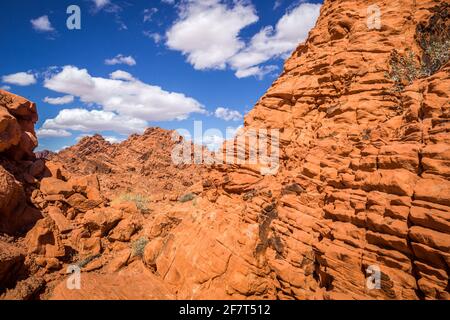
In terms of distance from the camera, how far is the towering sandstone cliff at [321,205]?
7.02 m

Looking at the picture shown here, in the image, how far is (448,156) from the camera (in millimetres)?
6605

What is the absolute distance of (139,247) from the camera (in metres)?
13.5

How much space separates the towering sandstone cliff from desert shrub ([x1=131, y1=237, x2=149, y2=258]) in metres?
0.06

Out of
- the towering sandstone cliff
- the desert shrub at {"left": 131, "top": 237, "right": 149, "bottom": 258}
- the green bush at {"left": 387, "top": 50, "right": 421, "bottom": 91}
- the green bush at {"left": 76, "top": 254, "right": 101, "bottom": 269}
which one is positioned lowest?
the green bush at {"left": 76, "top": 254, "right": 101, "bottom": 269}

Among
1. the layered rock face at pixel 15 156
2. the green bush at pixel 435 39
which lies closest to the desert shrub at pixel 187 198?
the layered rock face at pixel 15 156

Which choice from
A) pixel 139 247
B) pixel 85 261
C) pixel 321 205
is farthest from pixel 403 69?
pixel 85 261

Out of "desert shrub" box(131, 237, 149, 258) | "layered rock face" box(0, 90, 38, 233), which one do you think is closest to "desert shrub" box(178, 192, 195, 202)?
"desert shrub" box(131, 237, 149, 258)

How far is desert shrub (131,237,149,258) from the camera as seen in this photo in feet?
43.8

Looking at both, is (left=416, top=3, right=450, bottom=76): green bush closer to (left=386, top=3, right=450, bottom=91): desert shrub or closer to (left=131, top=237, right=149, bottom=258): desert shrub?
(left=386, top=3, right=450, bottom=91): desert shrub

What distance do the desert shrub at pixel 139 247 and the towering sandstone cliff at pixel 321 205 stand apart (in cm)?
6

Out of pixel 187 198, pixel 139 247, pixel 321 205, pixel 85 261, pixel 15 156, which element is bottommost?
pixel 85 261

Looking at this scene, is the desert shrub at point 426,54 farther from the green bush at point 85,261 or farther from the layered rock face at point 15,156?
the layered rock face at point 15,156

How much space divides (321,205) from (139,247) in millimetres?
9671

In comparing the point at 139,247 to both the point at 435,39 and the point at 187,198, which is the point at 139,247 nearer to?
the point at 187,198
